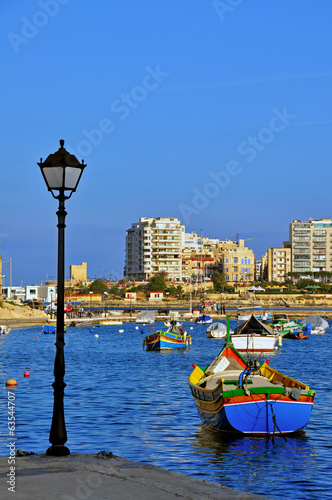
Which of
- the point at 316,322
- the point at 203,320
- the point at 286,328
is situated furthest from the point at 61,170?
the point at 203,320

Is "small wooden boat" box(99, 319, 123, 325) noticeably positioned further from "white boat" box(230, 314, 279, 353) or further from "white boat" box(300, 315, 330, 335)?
"white boat" box(230, 314, 279, 353)

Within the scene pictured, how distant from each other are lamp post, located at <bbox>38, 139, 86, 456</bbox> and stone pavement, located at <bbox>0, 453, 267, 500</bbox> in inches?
15.7

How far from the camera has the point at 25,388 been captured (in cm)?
3809

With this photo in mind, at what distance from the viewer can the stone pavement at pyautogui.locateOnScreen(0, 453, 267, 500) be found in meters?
10.5

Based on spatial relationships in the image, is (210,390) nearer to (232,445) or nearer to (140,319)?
(232,445)

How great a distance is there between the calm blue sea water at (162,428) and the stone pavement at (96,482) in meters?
5.61

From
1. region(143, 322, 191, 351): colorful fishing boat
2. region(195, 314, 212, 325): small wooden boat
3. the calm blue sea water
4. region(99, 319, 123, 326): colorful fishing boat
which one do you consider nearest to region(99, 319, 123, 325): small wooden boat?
region(99, 319, 123, 326): colorful fishing boat

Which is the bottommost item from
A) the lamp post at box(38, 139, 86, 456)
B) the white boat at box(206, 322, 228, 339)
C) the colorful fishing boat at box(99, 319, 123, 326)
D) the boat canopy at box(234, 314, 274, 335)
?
the colorful fishing boat at box(99, 319, 123, 326)

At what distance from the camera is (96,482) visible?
1115cm

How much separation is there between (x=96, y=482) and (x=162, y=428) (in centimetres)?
1477

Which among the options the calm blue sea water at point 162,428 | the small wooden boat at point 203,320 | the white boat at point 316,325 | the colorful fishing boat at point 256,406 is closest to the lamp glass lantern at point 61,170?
the calm blue sea water at point 162,428

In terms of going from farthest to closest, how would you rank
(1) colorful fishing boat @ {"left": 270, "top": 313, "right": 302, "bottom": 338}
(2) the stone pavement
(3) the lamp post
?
1. (1) colorful fishing boat @ {"left": 270, "top": 313, "right": 302, "bottom": 338}
2. (3) the lamp post
3. (2) the stone pavement

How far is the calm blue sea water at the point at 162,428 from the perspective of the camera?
18672 millimetres

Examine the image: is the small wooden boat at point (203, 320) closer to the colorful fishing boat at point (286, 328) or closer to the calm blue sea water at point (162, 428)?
the colorful fishing boat at point (286, 328)
